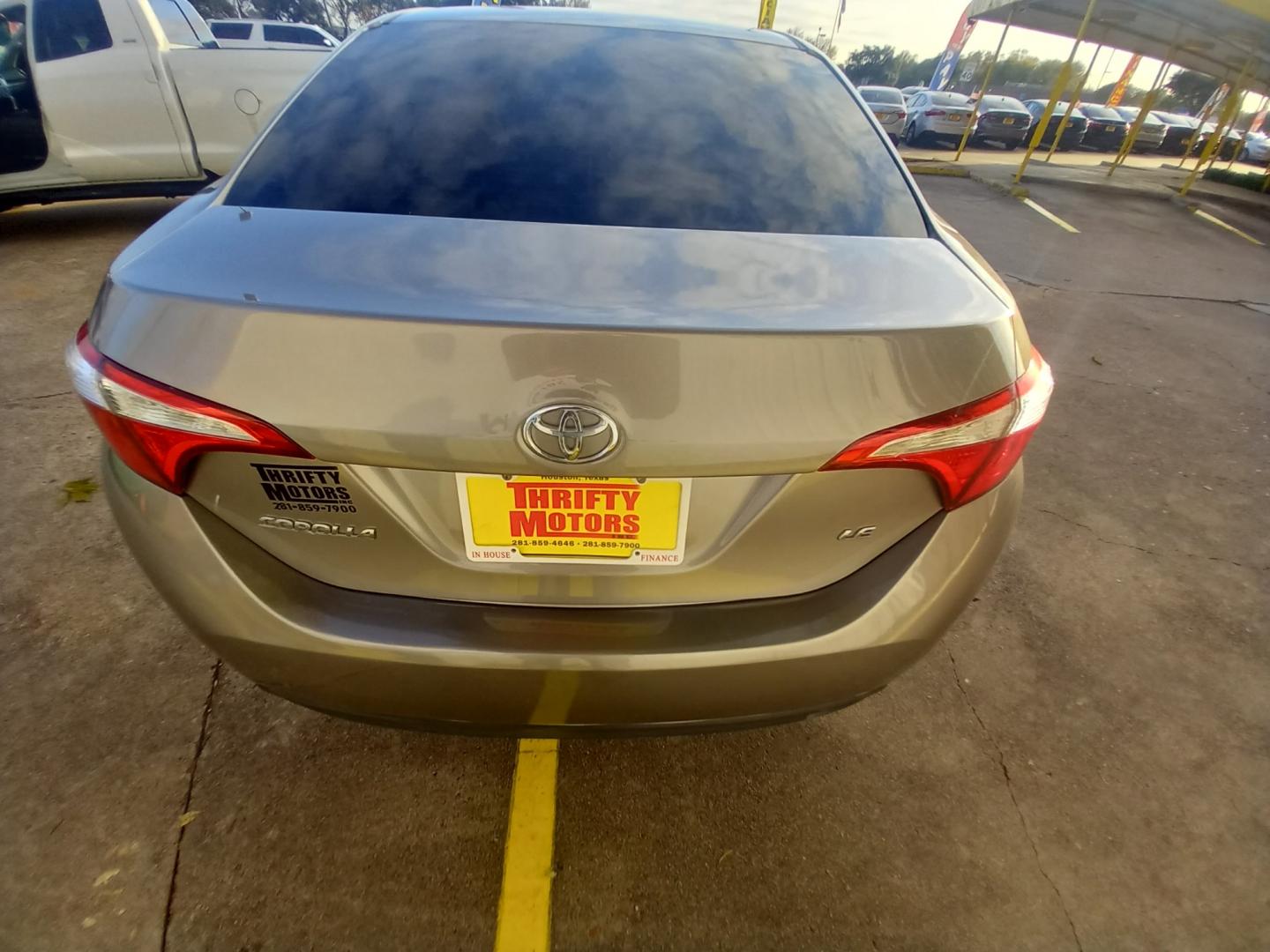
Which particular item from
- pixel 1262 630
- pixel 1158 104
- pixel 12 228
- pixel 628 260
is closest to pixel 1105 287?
pixel 1262 630

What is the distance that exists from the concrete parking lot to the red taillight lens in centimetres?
100

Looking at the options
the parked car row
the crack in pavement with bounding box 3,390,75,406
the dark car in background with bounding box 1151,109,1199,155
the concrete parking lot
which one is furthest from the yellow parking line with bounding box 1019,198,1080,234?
the dark car in background with bounding box 1151,109,1199,155

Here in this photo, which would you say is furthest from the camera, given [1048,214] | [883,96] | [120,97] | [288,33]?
[883,96]

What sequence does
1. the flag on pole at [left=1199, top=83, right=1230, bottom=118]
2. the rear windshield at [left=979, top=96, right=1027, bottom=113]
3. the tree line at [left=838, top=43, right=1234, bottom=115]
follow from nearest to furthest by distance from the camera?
1. the flag on pole at [left=1199, top=83, right=1230, bottom=118]
2. the rear windshield at [left=979, top=96, right=1027, bottom=113]
3. the tree line at [left=838, top=43, right=1234, bottom=115]

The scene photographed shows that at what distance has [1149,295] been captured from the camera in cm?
662

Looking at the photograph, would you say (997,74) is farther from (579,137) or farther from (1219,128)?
(579,137)

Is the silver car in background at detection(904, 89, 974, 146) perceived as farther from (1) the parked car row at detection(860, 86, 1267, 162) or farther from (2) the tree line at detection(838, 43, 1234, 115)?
(2) the tree line at detection(838, 43, 1234, 115)

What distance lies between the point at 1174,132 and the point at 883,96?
49.5 feet

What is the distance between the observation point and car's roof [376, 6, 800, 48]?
213 centimetres

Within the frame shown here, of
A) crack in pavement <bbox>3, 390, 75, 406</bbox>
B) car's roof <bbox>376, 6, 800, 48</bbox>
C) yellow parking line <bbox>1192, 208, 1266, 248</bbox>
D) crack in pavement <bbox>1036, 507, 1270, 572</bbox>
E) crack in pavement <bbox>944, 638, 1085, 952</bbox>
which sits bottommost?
yellow parking line <bbox>1192, 208, 1266, 248</bbox>

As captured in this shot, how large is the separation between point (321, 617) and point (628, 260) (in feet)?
2.72

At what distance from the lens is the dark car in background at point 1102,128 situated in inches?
978

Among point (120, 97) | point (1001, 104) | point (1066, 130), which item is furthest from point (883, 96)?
point (120, 97)

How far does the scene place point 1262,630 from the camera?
2598 mm
